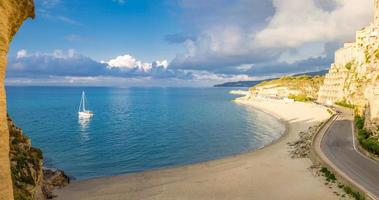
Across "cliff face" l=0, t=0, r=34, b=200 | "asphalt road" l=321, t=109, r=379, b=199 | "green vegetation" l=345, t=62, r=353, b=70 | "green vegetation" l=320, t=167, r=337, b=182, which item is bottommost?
"green vegetation" l=320, t=167, r=337, b=182

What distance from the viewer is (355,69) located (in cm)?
10519

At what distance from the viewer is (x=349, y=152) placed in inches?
1569

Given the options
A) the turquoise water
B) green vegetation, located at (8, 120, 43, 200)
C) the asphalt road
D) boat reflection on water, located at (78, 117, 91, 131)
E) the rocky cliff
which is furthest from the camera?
boat reflection on water, located at (78, 117, 91, 131)

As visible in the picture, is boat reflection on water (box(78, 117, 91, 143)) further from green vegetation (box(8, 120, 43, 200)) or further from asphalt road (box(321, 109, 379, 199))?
asphalt road (box(321, 109, 379, 199))

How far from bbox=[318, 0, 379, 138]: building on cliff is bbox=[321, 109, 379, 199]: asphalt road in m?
16.7

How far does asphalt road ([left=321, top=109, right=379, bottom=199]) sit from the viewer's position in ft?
92.8

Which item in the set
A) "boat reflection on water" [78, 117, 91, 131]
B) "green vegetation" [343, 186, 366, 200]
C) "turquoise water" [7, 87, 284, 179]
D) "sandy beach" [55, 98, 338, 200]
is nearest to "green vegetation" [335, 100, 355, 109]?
"turquoise water" [7, 87, 284, 179]

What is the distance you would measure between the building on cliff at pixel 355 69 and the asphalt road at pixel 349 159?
16742 millimetres

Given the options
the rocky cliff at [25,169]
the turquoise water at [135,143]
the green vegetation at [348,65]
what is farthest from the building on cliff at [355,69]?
the rocky cliff at [25,169]

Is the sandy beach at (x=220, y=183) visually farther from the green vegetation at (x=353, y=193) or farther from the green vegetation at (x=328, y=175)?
the green vegetation at (x=353, y=193)

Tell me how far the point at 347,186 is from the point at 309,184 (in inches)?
164

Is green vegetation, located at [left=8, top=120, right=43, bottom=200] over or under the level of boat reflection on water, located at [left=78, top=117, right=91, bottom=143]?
over

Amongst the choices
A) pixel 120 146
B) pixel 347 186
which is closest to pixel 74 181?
pixel 120 146

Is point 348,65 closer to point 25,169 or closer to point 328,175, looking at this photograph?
point 328,175
